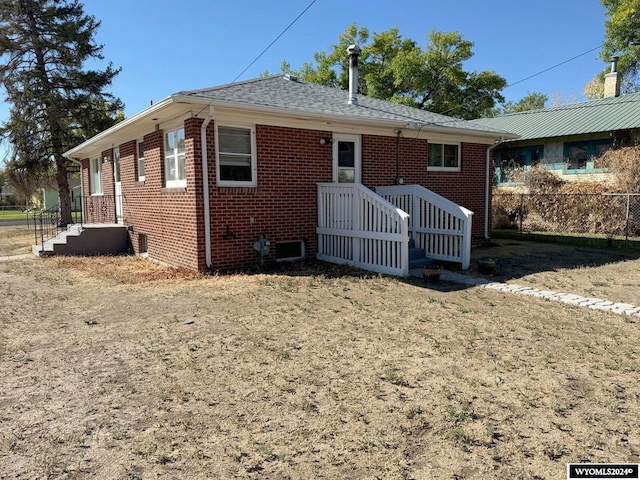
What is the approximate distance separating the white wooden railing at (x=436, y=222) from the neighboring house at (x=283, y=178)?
0.02m

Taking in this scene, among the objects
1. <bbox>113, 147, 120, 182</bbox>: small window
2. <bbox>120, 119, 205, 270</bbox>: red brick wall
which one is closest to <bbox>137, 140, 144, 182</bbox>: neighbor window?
<bbox>120, 119, 205, 270</bbox>: red brick wall

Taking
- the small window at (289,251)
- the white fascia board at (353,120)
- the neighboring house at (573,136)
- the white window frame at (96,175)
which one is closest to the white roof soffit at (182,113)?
the white fascia board at (353,120)

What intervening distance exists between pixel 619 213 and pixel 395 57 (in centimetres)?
1954

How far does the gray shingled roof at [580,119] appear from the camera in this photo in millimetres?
18625

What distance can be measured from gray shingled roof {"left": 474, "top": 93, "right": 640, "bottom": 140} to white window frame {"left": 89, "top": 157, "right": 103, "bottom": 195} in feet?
55.5

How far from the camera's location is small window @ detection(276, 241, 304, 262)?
31.8ft

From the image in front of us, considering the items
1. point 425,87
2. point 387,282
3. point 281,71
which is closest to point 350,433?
point 387,282

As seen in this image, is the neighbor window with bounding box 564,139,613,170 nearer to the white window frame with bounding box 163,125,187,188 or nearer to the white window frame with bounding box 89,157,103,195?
the white window frame with bounding box 163,125,187,188

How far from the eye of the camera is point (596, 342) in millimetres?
4723

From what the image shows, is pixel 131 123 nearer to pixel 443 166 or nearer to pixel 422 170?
pixel 422 170

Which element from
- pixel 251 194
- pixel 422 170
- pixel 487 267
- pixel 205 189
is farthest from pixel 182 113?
pixel 487 267

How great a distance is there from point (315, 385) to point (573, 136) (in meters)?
20.6

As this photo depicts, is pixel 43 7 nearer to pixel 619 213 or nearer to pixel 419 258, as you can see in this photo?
pixel 419 258

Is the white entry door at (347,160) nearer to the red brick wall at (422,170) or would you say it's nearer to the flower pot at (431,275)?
the red brick wall at (422,170)
